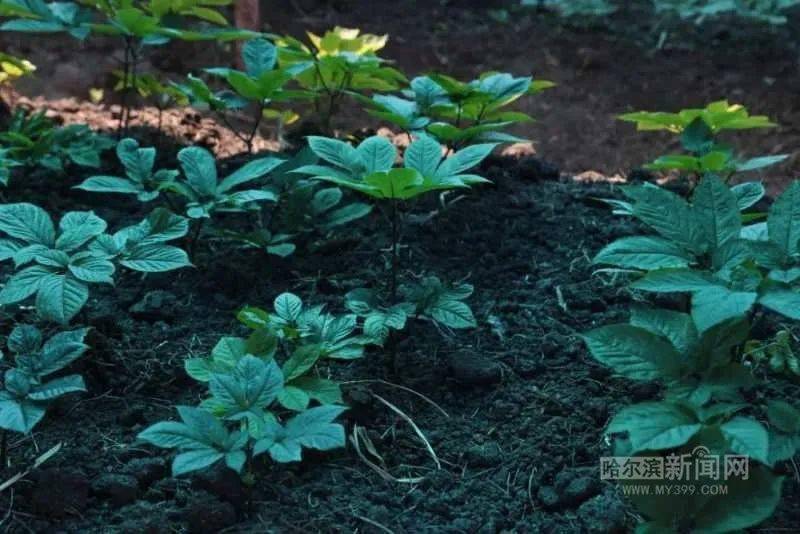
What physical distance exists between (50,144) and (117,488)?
3.96 feet

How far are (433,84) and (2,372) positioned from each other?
3.71 feet

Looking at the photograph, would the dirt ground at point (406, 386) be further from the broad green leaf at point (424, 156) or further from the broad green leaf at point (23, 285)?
the broad green leaf at point (424, 156)

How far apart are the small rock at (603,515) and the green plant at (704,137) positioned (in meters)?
0.81

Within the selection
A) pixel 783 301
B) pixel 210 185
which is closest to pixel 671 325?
pixel 783 301

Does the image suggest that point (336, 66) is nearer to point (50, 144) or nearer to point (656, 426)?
point (50, 144)

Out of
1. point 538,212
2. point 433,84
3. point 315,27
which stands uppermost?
point 433,84

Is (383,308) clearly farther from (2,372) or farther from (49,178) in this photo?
(49,178)

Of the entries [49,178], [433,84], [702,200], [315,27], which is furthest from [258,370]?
[315,27]

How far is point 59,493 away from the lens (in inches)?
62.9

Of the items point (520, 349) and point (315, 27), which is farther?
point (315, 27)

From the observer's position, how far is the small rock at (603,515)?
59.4 inches

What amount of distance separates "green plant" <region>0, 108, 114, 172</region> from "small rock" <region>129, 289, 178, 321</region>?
550 millimetres

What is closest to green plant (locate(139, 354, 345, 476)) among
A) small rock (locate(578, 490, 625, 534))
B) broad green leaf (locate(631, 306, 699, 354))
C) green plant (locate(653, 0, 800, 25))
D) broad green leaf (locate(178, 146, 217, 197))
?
small rock (locate(578, 490, 625, 534))

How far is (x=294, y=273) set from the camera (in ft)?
7.27
